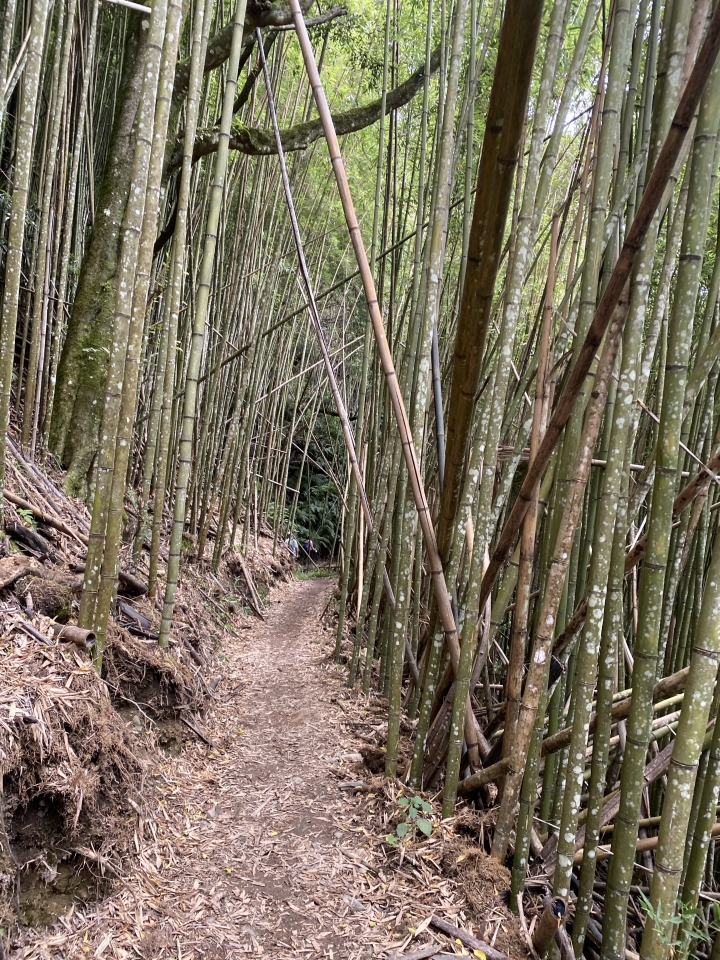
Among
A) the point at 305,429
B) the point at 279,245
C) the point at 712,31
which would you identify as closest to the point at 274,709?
the point at 712,31

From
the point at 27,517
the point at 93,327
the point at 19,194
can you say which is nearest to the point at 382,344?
the point at 19,194

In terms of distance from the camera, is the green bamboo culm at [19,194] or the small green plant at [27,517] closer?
the green bamboo culm at [19,194]

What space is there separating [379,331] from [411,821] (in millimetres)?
1522

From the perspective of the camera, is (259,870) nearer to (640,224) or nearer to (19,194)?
(640,224)

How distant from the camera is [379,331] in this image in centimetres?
136

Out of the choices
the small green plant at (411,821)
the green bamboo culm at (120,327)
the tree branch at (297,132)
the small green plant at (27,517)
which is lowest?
the small green plant at (411,821)

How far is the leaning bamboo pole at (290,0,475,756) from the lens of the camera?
3.84 ft

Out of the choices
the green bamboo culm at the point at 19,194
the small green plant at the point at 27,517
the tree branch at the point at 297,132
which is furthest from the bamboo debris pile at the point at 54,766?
the tree branch at the point at 297,132

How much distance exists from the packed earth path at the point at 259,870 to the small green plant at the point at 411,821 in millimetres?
61

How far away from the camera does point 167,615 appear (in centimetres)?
243

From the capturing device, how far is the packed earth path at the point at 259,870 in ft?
4.76

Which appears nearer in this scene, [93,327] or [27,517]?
[27,517]

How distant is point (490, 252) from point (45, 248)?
269 centimetres

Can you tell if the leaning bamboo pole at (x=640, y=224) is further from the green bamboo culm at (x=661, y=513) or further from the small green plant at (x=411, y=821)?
the small green plant at (x=411, y=821)
